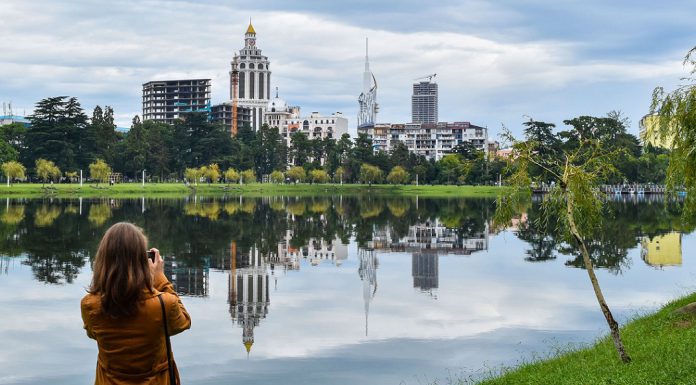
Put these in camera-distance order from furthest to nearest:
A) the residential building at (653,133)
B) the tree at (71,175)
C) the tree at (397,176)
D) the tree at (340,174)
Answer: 1. the tree at (340,174)
2. the tree at (397,176)
3. the tree at (71,175)
4. the residential building at (653,133)

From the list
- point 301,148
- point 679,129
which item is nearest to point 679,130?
point 679,129

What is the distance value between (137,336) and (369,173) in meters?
122

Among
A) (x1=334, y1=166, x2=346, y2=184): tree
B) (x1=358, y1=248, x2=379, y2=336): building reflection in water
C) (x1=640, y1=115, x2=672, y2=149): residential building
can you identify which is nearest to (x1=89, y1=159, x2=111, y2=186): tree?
(x1=334, y1=166, x2=346, y2=184): tree

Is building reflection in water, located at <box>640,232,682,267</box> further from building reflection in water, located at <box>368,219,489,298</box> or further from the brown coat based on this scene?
the brown coat

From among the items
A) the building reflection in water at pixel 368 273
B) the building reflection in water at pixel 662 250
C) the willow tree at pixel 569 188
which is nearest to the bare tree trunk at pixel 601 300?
the willow tree at pixel 569 188

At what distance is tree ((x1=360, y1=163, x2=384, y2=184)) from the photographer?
126625mm

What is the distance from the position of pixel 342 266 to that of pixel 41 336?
46.0 ft

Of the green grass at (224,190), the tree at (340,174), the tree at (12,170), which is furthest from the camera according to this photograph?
the tree at (340,174)

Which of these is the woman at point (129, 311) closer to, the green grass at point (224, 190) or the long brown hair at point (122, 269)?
the long brown hair at point (122, 269)

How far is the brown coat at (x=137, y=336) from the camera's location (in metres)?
4.79

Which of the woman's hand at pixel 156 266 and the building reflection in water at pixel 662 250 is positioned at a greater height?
the woman's hand at pixel 156 266

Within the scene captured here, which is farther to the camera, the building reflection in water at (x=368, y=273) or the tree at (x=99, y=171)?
the tree at (x=99, y=171)

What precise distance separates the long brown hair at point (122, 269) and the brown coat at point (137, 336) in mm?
99

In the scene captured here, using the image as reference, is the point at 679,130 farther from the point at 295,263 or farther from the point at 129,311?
the point at 295,263
